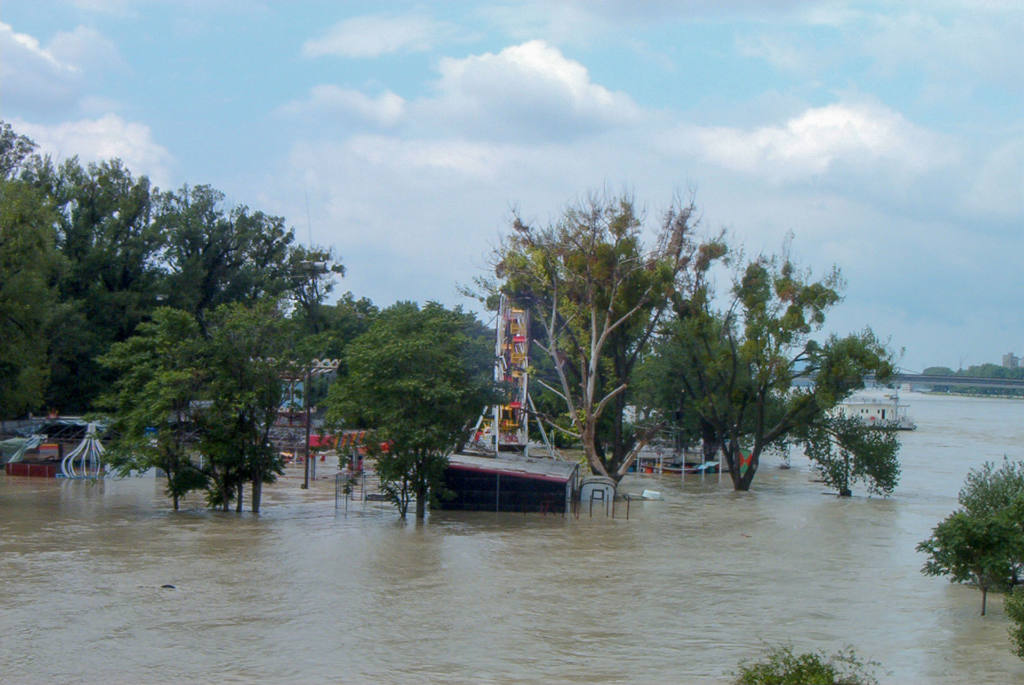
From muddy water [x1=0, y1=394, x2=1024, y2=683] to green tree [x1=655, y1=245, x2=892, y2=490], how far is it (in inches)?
462

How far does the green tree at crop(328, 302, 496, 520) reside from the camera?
2870 centimetres

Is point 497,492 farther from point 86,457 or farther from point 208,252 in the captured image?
point 208,252

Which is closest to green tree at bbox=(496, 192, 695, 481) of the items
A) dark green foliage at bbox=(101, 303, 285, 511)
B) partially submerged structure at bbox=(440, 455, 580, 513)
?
partially submerged structure at bbox=(440, 455, 580, 513)

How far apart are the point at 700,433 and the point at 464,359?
35.1m

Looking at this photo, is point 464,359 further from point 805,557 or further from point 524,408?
point 805,557

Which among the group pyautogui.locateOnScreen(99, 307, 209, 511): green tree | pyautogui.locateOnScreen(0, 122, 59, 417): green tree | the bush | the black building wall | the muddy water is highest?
pyautogui.locateOnScreen(0, 122, 59, 417): green tree

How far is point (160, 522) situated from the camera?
2880cm

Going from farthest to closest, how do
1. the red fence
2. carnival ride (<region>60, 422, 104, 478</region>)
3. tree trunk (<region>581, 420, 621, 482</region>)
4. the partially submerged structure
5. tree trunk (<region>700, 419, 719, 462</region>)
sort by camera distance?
1. tree trunk (<region>700, 419, 719, 462</region>)
2. the red fence
3. carnival ride (<region>60, 422, 104, 478</region>)
4. tree trunk (<region>581, 420, 621, 482</region>)
5. the partially submerged structure

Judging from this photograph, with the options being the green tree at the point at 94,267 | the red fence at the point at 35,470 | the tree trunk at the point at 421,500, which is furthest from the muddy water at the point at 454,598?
the green tree at the point at 94,267

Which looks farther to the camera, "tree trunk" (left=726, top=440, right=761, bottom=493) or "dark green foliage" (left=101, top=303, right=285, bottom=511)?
"tree trunk" (left=726, top=440, right=761, bottom=493)

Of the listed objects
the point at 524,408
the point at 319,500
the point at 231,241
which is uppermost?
the point at 231,241

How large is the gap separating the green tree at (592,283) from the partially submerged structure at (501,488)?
700 centimetres

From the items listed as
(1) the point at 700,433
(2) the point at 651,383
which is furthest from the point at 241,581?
(1) the point at 700,433

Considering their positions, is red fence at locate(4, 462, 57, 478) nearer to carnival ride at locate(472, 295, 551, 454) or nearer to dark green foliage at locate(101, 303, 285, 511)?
dark green foliage at locate(101, 303, 285, 511)
